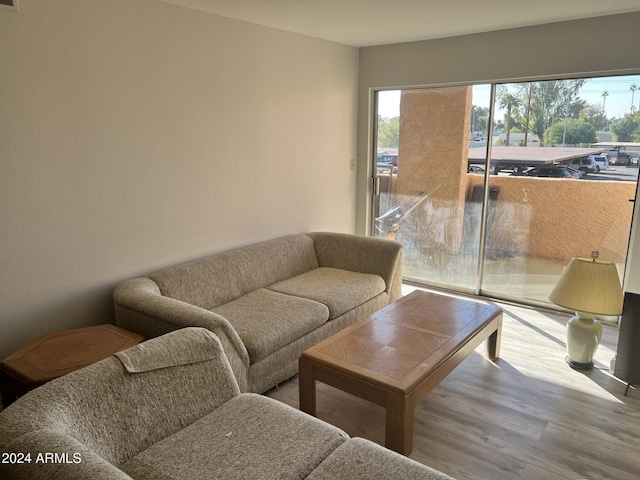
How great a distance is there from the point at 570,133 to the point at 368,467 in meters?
3.27

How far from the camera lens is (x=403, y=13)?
3.27m

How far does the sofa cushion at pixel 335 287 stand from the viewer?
3268 mm

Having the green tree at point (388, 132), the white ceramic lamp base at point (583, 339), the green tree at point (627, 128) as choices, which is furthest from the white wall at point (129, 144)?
the green tree at point (627, 128)

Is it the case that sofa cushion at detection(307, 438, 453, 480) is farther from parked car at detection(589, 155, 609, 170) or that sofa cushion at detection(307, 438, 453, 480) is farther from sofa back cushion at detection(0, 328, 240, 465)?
parked car at detection(589, 155, 609, 170)

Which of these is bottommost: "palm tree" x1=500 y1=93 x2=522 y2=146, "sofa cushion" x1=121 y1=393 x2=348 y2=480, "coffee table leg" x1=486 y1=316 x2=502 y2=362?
"coffee table leg" x1=486 y1=316 x2=502 y2=362

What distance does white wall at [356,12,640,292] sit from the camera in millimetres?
3447

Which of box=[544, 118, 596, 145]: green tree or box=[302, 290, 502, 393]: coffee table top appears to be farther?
box=[544, 118, 596, 145]: green tree

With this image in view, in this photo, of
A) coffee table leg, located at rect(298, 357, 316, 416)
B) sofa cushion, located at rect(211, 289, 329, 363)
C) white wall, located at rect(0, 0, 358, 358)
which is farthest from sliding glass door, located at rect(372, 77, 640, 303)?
coffee table leg, located at rect(298, 357, 316, 416)

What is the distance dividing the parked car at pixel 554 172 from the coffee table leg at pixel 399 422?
103 inches

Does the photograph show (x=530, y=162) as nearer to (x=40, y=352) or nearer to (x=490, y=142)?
(x=490, y=142)

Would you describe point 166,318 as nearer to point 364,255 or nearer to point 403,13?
point 364,255

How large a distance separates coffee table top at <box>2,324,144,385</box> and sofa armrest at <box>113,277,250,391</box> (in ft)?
0.30

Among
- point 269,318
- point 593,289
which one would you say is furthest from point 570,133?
point 269,318

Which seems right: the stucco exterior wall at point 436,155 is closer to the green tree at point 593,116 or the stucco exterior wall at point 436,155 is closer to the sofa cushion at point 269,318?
the green tree at point 593,116
